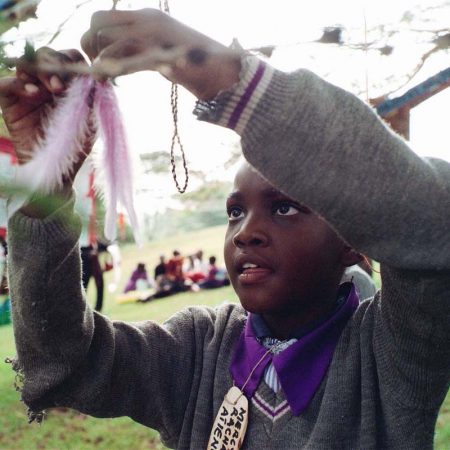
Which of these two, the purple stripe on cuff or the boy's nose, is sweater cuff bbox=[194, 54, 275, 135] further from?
the boy's nose

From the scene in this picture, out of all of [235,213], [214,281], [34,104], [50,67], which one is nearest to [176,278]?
[214,281]

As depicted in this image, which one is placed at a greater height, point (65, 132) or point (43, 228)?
point (65, 132)

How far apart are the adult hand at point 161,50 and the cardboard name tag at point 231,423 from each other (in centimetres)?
74

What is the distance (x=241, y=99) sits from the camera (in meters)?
0.88

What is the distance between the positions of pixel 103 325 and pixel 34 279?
21 cm

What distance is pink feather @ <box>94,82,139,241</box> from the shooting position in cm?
85

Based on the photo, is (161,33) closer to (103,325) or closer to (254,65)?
(254,65)

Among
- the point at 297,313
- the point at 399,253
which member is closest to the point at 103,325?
the point at 297,313

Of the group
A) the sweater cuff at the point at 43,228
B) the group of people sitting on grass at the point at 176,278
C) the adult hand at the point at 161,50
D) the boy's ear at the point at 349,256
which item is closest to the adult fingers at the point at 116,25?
the adult hand at the point at 161,50

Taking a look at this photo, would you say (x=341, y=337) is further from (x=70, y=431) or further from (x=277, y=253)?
(x=70, y=431)

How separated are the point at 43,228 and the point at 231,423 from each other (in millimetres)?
587

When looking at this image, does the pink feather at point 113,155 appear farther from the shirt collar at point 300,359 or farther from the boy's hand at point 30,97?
the shirt collar at point 300,359

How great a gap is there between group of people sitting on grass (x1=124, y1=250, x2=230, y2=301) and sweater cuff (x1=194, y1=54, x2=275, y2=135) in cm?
1048

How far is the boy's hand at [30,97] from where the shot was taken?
0.78 m
